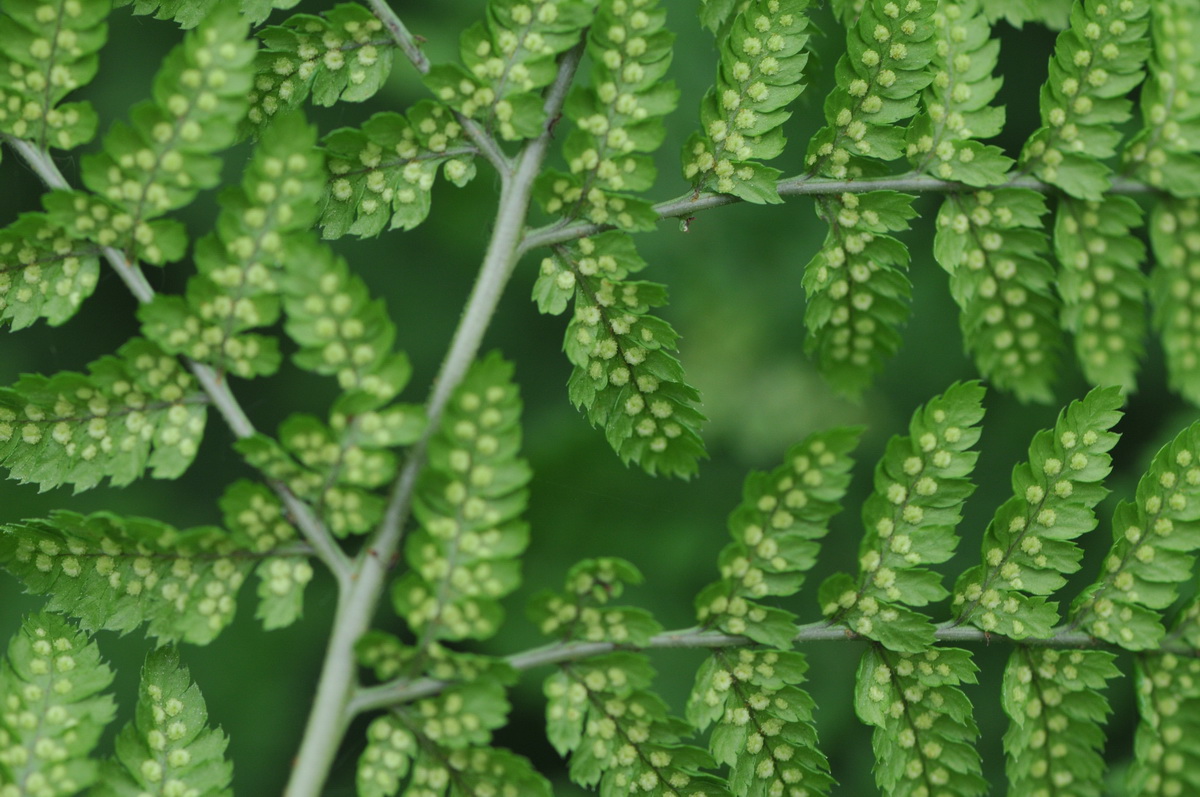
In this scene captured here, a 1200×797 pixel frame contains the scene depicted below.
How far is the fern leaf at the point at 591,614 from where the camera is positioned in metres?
1.83

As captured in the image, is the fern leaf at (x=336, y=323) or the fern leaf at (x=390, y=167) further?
the fern leaf at (x=390, y=167)

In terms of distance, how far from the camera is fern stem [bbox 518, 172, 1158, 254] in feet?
6.76

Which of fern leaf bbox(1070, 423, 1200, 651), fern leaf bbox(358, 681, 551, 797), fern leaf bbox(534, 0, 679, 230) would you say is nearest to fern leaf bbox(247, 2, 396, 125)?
fern leaf bbox(534, 0, 679, 230)

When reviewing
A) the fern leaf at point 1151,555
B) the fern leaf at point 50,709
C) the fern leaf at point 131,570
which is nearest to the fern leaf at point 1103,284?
the fern leaf at point 1151,555

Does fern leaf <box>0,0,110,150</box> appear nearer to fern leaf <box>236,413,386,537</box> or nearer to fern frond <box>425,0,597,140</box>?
fern frond <box>425,0,597,140</box>

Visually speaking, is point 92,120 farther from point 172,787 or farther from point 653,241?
point 653,241

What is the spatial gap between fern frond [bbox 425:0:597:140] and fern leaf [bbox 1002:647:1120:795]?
1.43m

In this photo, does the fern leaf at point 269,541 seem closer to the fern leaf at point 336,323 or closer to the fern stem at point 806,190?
the fern leaf at point 336,323

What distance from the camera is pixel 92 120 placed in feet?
6.52

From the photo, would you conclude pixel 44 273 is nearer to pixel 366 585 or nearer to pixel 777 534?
pixel 366 585

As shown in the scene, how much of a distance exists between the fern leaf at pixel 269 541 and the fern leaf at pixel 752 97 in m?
1.04

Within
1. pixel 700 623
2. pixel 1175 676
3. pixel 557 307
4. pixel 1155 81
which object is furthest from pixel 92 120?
pixel 1175 676

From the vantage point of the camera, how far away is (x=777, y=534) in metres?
1.92

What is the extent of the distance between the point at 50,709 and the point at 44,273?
0.79m
